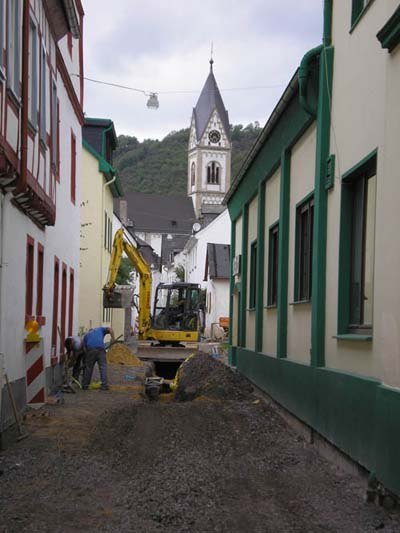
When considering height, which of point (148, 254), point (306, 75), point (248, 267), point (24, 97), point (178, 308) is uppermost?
point (148, 254)

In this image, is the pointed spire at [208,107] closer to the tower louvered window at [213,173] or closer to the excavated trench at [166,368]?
the tower louvered window at [213,173]

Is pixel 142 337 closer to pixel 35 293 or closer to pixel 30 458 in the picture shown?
pixel 35 293

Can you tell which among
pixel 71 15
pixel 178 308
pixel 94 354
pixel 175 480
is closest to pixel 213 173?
pixel 178 308

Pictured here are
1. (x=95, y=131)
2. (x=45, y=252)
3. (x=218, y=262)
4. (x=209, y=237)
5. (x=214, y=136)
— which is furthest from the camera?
(x=214, y=136)

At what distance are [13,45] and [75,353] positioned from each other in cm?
Answer: 916

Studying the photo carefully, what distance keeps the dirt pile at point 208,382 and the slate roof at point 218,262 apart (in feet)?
112

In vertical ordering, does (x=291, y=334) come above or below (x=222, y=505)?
above

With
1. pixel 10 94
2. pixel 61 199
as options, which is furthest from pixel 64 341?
pixel 10 94

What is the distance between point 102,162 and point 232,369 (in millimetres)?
A: 12953

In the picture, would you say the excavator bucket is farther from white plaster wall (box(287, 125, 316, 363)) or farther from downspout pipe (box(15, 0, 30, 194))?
downspout pipe (box(15, 0, 30, 194))

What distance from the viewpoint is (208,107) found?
116000 millimetres

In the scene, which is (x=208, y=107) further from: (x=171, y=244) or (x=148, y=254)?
(x=148, y=254)

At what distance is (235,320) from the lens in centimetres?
2128

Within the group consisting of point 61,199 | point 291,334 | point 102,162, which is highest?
point 102,162
